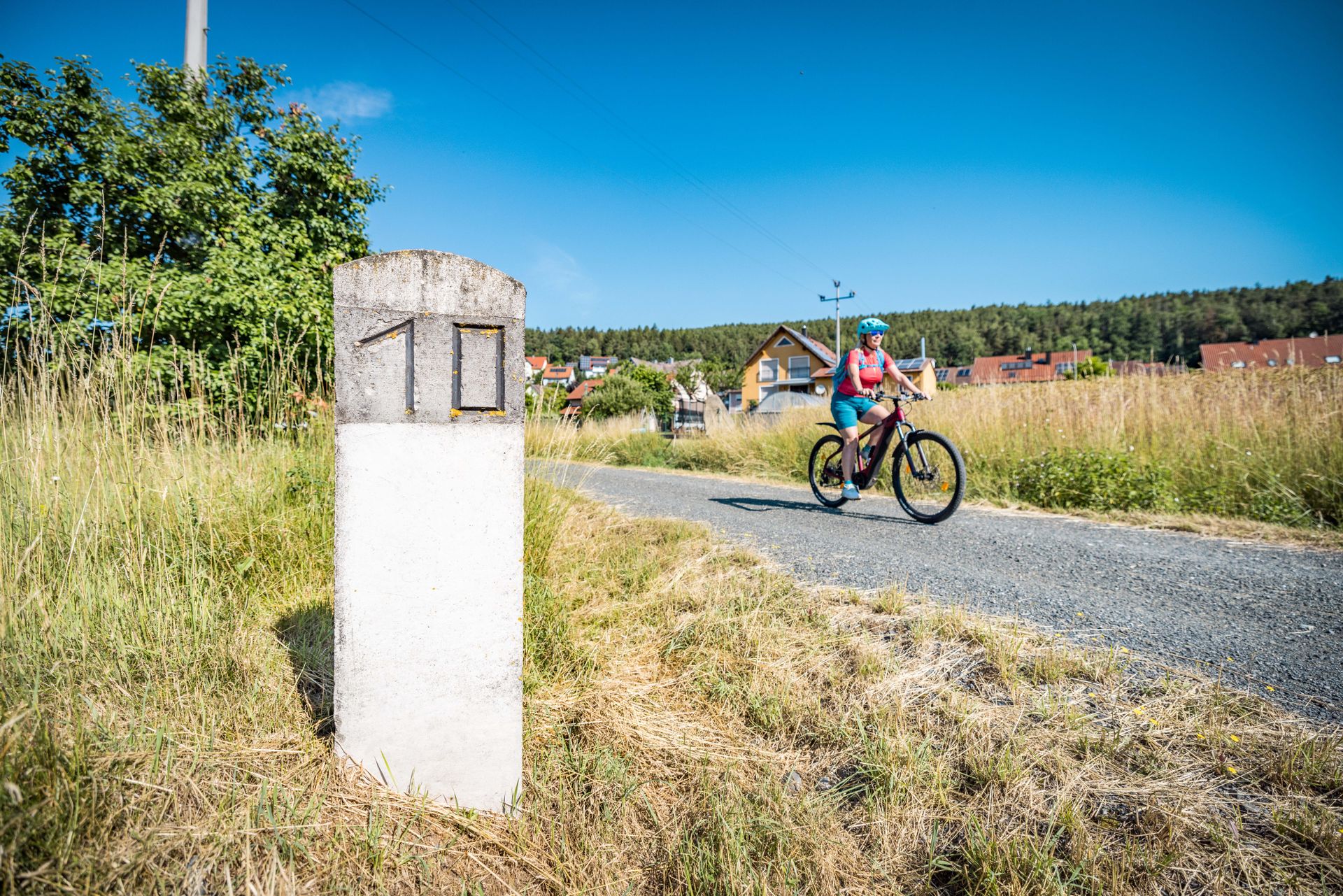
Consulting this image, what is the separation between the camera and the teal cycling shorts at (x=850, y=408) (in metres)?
5.32

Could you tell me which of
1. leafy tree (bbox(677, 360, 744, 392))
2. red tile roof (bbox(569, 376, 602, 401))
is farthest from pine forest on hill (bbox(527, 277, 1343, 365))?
leafy tree (bbox(677, 360, 744, 392))

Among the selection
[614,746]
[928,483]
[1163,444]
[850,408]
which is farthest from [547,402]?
[1163,444]

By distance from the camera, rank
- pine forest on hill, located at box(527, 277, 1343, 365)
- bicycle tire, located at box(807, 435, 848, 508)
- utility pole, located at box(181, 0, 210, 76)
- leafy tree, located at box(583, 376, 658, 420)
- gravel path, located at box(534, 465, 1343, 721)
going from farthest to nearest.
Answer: pine forest on hill, located at box(527, 277, 1343, 365) < leafy tree, located at box(583, 376, 658, 420) < utility pole, located at box(181, 0, 210, 76) < bicycle tire, located at box(807, 435, 848, 508) < gravel path, located at box(534, 465, 1343, 721)

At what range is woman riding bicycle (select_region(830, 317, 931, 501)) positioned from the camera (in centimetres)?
522

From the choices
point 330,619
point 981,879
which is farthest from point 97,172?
point 981,879

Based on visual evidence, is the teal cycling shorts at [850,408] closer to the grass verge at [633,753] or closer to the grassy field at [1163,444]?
the grassy field at [1163,444]

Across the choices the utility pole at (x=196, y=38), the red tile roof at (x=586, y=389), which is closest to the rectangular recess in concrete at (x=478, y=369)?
the utility pole at (x=196, y=38)

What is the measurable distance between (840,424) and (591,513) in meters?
2.52

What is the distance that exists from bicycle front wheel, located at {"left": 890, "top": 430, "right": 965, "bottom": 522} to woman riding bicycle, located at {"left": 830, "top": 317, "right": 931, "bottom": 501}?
1.25 ft

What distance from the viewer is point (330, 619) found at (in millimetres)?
2324

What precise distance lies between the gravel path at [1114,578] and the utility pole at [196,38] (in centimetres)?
880

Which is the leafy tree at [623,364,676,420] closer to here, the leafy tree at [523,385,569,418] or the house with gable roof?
the house with gable roof

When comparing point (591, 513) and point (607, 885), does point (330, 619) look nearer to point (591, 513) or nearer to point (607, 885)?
point (607, 885)

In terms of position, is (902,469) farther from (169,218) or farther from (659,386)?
(659,386)
